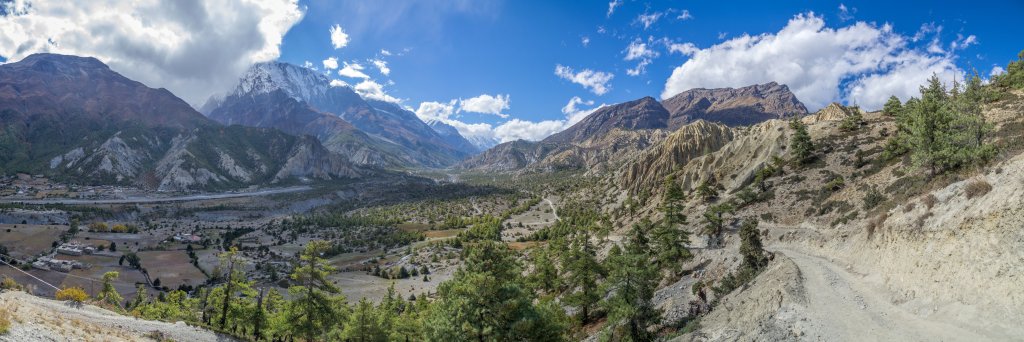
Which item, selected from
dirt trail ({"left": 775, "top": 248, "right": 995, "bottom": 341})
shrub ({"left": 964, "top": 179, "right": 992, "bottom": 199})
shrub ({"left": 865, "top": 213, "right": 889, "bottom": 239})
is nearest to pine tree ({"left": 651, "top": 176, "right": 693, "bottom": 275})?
shrub ({"left": 865, "top": 213, "right": 889, "bottom": 239})

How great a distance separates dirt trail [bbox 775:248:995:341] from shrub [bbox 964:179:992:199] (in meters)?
6.48

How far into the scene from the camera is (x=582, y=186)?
172m

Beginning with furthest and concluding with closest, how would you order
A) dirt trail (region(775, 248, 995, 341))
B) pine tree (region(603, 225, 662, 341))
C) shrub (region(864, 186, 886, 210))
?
shrub (region(864, 186, 886, 210)) < pine tree (region(603, 225, 662, 341)) < dirt trail (region(775, 248, 995, 341))

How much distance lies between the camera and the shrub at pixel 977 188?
2181 cm

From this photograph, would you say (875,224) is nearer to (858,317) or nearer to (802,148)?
(858,317)

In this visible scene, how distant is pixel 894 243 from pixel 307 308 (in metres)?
38.0

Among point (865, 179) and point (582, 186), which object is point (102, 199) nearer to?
point (582, 186)

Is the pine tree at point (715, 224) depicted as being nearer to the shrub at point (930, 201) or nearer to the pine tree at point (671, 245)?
the pine tree at point (671, 245)

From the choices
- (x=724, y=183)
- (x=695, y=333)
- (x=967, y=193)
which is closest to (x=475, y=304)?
(x=695, y=333)

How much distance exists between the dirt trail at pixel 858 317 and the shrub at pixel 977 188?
6.48 meters

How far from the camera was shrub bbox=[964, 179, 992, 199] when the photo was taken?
21812 mm

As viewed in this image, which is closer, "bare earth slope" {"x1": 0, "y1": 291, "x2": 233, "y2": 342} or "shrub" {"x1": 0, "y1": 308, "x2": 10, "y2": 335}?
"shrub" {"x1": 0, "y1": 308, "x2": 10, "y2": 335}

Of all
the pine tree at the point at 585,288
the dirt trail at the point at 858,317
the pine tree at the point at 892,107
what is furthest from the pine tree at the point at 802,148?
the dirt trail at the point at 858,317

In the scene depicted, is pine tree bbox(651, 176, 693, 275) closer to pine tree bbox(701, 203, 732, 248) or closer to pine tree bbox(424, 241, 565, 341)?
pine tree bbox(701, 203, 732, 248)
